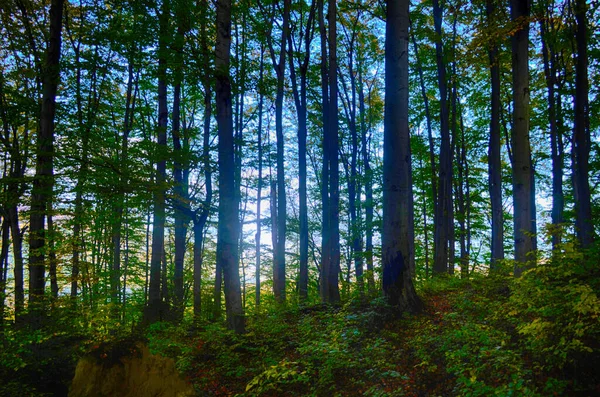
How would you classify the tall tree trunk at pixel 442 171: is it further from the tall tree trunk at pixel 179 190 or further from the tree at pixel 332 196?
the tall tree trunk at pixel 179 190

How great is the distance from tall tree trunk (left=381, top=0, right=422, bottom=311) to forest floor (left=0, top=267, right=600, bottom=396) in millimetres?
534

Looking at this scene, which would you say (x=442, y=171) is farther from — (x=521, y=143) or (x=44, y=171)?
(x=44, y=171)

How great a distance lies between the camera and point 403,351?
5.09 metres

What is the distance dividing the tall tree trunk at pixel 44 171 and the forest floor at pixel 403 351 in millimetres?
2126

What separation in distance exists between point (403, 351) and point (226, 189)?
421 cm

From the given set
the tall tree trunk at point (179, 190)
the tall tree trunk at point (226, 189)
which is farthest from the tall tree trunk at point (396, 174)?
the tall tree trunk at point (179, 190)

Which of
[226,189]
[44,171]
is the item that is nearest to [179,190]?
[44,171]

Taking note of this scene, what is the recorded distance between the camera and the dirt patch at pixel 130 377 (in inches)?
172

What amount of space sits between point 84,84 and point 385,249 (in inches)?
488

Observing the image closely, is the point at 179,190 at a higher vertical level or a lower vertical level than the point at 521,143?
lower

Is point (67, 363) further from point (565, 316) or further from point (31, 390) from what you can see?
point (565, 316)

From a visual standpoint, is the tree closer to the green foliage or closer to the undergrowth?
the undergrowth

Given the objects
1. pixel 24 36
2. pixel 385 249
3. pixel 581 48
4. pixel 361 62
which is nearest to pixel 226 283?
pixel 385 249

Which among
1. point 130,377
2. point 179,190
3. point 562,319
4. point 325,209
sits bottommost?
point 130,377
